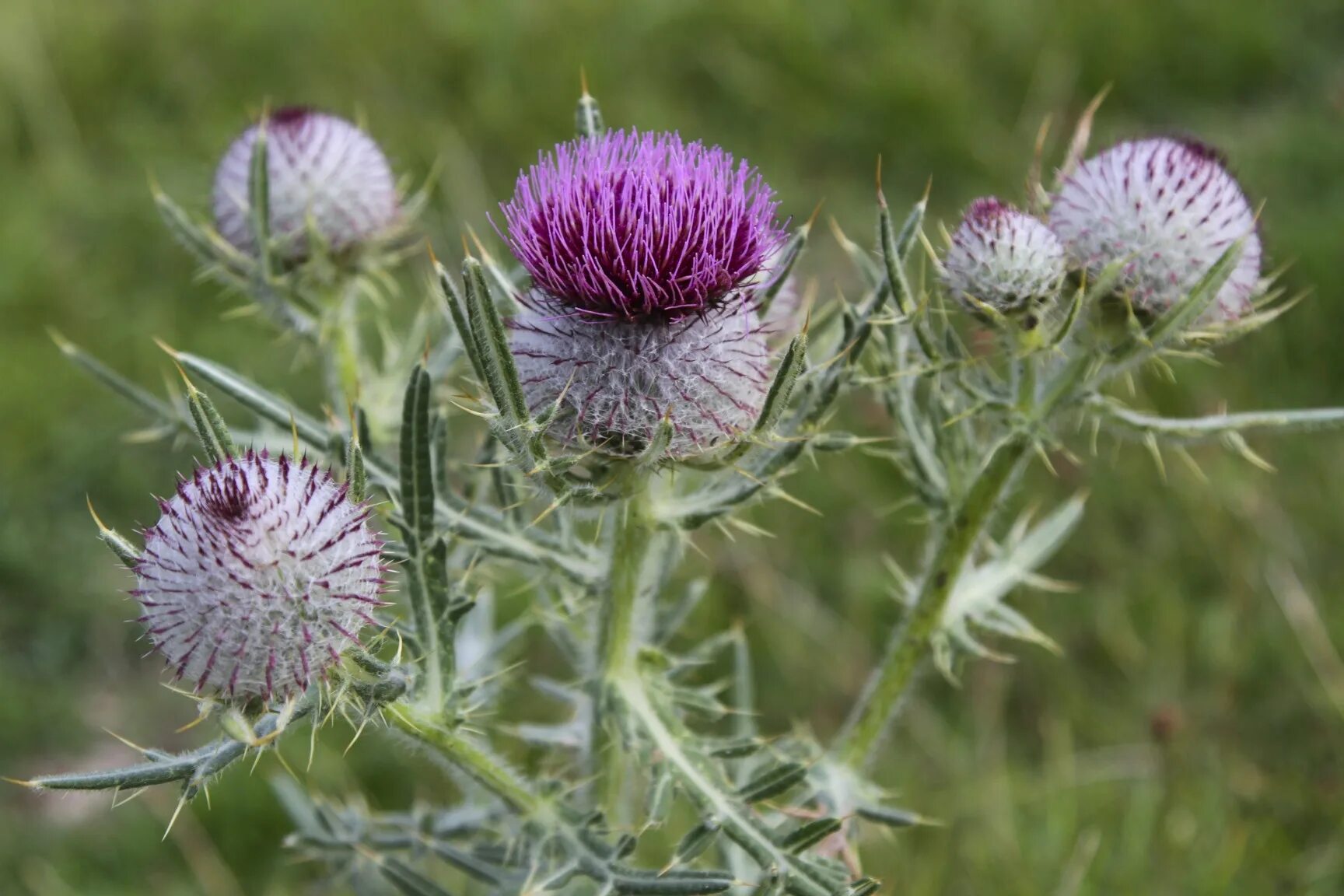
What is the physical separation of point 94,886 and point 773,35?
20.5ft

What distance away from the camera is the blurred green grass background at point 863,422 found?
4.71 metres

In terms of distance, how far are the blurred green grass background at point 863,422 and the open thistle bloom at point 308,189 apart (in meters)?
1.91

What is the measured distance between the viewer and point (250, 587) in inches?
81.7

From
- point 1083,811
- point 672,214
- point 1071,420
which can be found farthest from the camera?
point 1083,811

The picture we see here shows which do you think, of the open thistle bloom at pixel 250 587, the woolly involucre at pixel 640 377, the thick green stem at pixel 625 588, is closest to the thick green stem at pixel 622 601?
the thick green stem at pixel 625 588

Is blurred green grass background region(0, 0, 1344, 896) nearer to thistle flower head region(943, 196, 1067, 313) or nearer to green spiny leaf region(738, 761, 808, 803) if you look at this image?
thistle flower head region(943, 196, 1067, 313)

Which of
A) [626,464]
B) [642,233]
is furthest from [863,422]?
[642,233]

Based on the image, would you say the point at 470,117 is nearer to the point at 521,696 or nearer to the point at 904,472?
the point at 521,696

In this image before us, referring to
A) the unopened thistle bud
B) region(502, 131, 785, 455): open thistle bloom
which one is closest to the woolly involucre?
region(502, 131, 785, 455): open thistle bloom

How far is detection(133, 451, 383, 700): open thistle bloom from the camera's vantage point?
6.77ft

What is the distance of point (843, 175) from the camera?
761 cm

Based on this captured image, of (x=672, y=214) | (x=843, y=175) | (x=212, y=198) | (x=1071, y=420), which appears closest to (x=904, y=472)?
(x=1071, y=420)

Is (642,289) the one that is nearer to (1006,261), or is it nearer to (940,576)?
(1006,261)

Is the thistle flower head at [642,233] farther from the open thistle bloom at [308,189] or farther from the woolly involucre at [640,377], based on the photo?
the open thistle bloom at [308,189]
